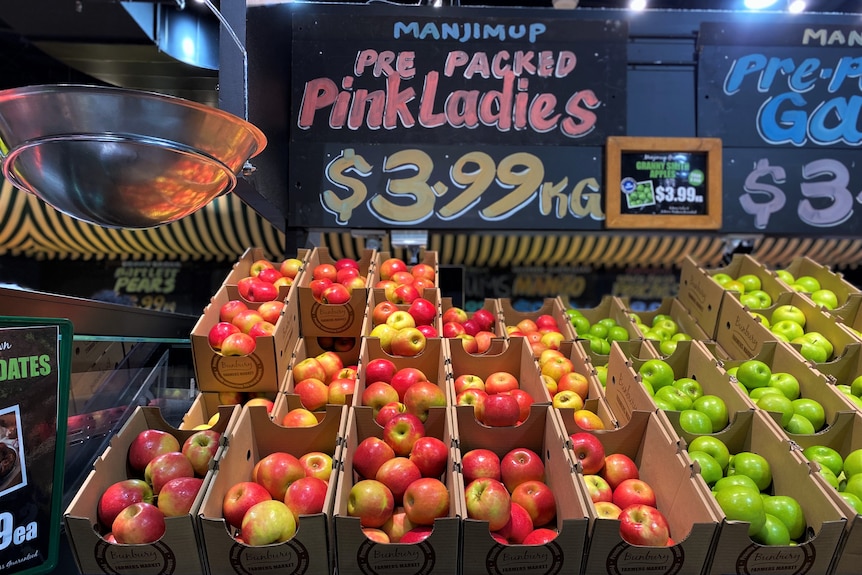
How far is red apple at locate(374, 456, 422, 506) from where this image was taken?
1640 millimetres

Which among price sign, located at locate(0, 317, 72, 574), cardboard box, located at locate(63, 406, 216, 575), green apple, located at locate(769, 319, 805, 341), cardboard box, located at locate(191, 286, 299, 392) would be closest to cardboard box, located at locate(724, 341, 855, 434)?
green apple, located at locate(769, 319, 805, 341)

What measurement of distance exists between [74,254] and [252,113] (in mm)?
2200

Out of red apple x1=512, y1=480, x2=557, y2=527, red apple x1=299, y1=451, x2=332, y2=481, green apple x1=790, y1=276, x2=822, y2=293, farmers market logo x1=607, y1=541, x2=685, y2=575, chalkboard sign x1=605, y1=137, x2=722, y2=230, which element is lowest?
farmers market logo x1=607, y1=541, x2=685, y2=575

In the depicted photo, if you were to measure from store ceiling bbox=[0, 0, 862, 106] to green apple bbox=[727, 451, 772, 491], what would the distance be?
198cm

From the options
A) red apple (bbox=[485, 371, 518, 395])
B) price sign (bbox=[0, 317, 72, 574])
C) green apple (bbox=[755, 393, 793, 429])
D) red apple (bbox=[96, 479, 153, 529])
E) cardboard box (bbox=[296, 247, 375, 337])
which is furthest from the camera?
cardboard box (bbox=[296, 247, 375, 337])

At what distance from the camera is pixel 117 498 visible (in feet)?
4.96

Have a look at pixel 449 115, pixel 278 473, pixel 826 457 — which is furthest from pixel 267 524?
pixel 449 115

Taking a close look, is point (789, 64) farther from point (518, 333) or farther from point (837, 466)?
point (837, 466)

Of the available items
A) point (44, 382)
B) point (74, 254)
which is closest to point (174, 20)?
point (44, 382)

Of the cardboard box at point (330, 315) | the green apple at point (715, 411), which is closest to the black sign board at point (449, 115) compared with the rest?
the cardboard box at point (330, 315)

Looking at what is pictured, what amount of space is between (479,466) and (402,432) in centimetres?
27

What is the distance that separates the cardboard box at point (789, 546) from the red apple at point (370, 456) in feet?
3.01

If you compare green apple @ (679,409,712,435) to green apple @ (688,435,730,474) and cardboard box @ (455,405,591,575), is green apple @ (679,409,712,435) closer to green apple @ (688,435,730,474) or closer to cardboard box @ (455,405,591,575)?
green apple @ (688,435,730,474)

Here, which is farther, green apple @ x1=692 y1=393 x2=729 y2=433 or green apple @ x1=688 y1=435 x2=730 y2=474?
green apple @ x1=692 y1=393 x2=729 y2=433
